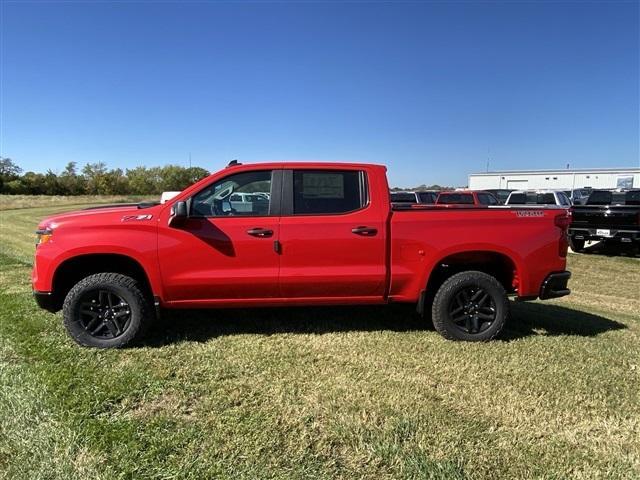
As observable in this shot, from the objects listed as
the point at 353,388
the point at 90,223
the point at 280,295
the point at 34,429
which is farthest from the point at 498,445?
the point at 90,223

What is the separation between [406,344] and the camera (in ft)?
16.4

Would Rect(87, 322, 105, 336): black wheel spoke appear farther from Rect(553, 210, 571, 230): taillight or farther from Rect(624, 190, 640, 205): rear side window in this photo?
Rect(624, 190, 640, 205): rear side window

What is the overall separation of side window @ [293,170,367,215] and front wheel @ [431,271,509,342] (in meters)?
1.26

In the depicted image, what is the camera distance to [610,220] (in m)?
13.1

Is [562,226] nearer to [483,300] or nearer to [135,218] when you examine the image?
[483,300]

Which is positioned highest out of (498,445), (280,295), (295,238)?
(295,238)

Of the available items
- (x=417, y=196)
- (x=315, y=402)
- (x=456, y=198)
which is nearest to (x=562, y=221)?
(x=315, y=402)

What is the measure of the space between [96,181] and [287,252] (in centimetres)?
11156

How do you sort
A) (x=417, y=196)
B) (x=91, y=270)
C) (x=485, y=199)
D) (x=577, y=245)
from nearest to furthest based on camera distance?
1. (x=91, y=270)
2. (x=577, y=245)
3. (x=485, y=199)
4. (x=417, y=196)

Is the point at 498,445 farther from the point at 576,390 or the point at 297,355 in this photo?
the point at 297,355

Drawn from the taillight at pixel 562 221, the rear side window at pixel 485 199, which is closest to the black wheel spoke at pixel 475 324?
the taillight at pixel 562 221

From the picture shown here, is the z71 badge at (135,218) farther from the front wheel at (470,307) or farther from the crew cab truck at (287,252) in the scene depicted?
the front wheel at (470,307)

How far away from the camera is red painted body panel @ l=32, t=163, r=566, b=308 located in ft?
15.6

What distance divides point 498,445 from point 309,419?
1224mm
